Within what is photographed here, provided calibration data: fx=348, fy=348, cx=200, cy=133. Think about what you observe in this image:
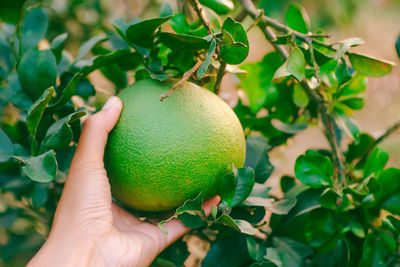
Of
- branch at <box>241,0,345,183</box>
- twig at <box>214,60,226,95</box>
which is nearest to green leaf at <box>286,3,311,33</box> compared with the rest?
branch at <box>241,0,345,183</box>

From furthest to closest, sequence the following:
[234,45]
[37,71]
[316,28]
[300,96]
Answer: [316,28] → [300,96] → [37,71] → [234,45]

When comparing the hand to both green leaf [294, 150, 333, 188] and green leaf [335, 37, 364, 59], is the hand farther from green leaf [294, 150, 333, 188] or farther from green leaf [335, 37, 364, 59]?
green leaf [335, 37, 364, 59]

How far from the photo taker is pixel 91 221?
605 millimetres

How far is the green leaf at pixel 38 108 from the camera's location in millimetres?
490

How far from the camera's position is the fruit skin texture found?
53cm

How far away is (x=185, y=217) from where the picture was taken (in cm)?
55

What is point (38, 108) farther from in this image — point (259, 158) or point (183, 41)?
point (259, 158)

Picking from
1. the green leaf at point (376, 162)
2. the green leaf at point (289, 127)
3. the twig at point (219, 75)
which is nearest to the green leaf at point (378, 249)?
the green leaf at point (376, 162)

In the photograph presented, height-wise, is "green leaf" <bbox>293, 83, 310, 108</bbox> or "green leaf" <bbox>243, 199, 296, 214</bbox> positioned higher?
"green leaf" <bbox>293, 83, 310, 108</bbox>

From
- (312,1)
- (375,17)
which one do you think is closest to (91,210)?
(312,1)

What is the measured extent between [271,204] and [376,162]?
23 centimetres

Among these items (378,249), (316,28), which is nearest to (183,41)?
(378,249)

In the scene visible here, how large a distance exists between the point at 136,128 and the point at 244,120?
258 mm

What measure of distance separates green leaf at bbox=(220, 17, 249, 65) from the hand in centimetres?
20
